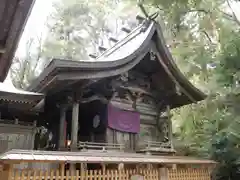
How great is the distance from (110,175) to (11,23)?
4925 millimetres

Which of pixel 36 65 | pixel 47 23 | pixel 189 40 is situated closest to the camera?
pixel 189 40

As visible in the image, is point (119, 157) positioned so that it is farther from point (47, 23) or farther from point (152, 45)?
point (47, 23)

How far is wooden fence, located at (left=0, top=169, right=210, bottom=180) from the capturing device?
216 inches

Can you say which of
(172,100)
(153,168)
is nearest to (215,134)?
(172,100)

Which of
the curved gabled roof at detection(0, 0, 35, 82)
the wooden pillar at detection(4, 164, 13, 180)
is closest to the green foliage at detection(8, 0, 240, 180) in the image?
the wooden pillar at detection(4, 164, 13, 180)

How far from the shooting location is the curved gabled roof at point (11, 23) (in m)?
2.79

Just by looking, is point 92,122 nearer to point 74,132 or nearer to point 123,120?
point 123,120

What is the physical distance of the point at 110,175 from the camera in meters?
6.71

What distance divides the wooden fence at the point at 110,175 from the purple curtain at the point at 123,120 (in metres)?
2.28

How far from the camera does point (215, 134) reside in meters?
10.7

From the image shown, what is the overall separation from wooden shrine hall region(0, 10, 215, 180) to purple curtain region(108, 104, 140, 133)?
0.04m

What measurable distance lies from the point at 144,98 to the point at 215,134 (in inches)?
134

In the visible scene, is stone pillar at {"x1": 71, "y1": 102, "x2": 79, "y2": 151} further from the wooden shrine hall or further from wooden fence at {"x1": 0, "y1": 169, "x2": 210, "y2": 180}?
wooden fence at {"x1": 0, "y1": 169, "x2": 210, "y2": 180}

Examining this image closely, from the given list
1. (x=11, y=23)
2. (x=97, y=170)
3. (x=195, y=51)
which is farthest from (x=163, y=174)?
(x=195, y=51)
